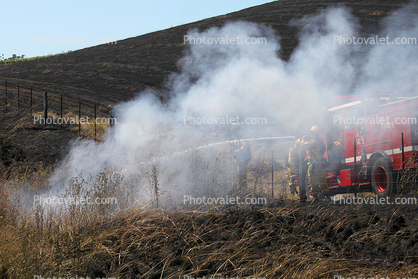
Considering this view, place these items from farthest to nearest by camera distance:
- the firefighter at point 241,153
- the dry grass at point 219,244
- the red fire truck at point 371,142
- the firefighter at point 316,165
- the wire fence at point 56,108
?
the wire fence at point 56,108 < the firefighter at point 241,153 < the firefighter at point 316,165 < the red fire truck at point 371,142 < the dry grass at point 219,244

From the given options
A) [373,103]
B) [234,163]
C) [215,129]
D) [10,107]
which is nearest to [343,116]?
[373,103]

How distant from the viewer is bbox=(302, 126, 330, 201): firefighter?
8.99 meters

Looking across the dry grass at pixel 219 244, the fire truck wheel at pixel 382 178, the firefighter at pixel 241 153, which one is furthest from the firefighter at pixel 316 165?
the dry grass at pixel 219 244

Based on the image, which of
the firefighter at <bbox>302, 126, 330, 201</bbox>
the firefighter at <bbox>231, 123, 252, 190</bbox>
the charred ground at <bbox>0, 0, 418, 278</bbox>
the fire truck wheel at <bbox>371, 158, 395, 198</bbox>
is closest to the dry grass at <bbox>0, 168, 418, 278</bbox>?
the charred ground at <bbox>0, 0, 418, 278</bbox>

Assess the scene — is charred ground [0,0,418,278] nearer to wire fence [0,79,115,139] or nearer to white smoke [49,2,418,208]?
white smoke [49,2,418,208]

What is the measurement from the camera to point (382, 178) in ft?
26.4

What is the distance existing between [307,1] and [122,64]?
2772cm

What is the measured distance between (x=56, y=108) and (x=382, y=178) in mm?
19702

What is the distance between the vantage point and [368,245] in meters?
4.19

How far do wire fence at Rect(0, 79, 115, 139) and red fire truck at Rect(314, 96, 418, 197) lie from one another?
7.88 metres

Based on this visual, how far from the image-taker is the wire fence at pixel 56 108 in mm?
15539

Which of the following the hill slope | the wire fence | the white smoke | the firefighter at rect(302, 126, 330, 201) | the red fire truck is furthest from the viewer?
the hill slope

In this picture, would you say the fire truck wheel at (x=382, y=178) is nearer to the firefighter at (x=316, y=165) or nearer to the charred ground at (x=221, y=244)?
the firefighter at (x=316, y=165)

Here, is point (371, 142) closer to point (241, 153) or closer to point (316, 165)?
point (316, 165)
